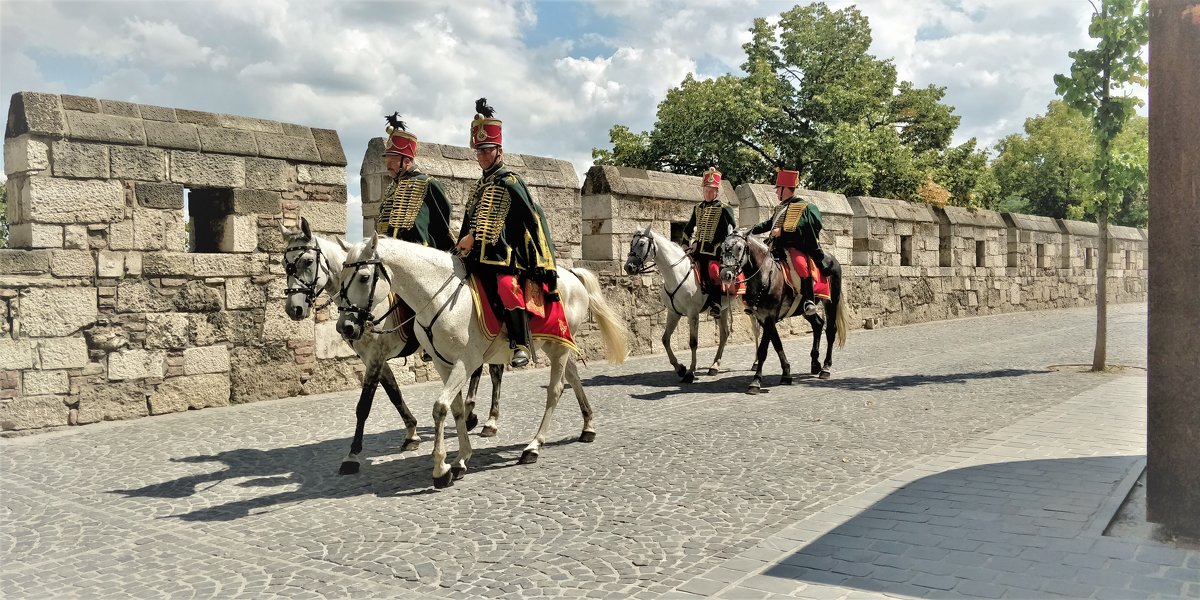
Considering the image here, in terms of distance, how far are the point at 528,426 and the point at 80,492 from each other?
3.42 meters

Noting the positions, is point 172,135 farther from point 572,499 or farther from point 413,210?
point 572,499

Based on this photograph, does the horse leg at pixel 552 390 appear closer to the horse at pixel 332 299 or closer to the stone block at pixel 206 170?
the horse at pixel 332 299

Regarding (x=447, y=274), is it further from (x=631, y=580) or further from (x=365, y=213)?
(x=365, y=213)

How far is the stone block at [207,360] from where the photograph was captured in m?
8.58

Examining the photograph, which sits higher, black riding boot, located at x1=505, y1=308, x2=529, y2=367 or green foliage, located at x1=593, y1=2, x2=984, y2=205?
green foliage, located at x1=593, y1=2, x2=984, y2=205

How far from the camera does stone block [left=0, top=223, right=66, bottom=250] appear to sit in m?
7.68

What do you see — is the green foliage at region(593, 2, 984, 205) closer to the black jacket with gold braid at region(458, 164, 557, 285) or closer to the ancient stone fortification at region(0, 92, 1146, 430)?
the ancient stone fortification at region(0, 92, 1146, 430)

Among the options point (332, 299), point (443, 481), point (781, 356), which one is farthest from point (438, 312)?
point (781, 356)

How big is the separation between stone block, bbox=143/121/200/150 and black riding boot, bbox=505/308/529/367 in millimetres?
4581

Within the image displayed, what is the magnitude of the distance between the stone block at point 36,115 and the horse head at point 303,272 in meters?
3.68

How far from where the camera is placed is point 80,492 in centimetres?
567

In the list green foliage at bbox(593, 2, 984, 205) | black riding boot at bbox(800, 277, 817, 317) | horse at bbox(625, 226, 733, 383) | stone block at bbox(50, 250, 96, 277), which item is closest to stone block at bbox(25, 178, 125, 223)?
stone block at bbox(50, 250, 96, 277)

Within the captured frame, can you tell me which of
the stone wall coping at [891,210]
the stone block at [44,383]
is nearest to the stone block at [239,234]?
the stone block at [44,383]

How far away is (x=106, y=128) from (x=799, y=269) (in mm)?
7597
